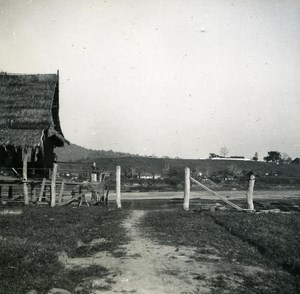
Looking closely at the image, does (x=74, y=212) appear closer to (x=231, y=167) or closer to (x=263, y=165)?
(x=231, y=167)

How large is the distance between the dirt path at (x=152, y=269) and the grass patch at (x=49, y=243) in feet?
1.23

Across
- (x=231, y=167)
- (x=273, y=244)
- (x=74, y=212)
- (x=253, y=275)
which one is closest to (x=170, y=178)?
(x=231, y=167)

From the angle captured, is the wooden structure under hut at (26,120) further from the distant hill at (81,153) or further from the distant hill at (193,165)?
the distant hill at (81,153)

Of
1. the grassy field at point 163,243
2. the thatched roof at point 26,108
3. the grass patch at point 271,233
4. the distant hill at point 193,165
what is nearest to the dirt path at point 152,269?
the grassy field at point 163,243

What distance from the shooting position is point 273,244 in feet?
32.6

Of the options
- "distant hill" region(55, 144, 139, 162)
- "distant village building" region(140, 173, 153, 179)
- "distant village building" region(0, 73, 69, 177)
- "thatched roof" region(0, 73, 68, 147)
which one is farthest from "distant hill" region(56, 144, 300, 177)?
"thatched roof" region(0, 73, 68, 147)

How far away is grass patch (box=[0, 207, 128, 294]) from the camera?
6.59m

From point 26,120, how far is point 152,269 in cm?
1655

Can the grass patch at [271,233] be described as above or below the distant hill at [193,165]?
below

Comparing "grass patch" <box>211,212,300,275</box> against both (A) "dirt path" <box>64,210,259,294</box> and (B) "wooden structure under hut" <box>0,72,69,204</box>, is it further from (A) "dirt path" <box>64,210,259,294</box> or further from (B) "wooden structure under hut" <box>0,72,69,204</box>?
(B) "wooden structure under hut" <box>0,72,69,204</box>

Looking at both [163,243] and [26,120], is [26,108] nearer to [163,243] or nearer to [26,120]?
[26,120]

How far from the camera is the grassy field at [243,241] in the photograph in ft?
22.9

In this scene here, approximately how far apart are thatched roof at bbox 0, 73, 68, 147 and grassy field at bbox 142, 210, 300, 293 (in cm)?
934

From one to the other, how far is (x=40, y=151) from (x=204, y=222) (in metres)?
14.4
